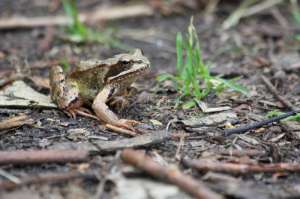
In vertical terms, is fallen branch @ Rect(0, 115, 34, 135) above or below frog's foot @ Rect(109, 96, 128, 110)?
below

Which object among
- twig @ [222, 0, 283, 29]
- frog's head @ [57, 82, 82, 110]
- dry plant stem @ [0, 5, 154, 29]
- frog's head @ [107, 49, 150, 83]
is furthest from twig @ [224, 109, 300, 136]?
dry plant stem @ [0, 5, 154, 29]

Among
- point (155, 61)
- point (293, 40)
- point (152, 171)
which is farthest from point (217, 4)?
point (152, 171)

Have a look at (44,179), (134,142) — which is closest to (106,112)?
(134,142)

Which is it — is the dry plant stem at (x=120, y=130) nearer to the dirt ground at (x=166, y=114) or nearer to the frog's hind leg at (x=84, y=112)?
the dirt ground at (x=166, y=114)

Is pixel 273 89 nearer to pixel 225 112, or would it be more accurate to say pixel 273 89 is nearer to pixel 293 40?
pixel 225 112

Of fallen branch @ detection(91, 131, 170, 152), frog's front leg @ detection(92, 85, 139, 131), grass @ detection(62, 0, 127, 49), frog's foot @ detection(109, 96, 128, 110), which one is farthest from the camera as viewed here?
grass @ detection(62, 0, 127, 49)

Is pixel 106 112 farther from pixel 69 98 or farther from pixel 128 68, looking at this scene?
pixel 128 68

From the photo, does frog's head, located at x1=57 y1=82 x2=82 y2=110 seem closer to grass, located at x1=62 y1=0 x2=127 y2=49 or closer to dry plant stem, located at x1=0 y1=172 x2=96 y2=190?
dry plant stem, located at x1=0 y1=172 x2=96 y2=190
